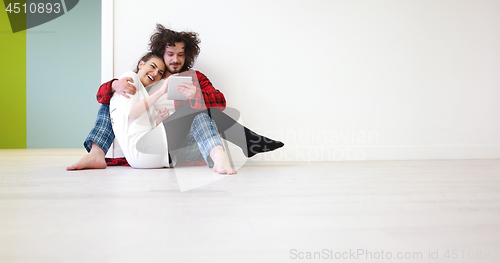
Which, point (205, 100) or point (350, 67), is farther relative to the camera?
point (350, 67)

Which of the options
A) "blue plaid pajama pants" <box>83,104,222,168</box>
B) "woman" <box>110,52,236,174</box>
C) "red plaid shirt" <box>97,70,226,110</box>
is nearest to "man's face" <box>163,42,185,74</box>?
"red plaid shirt" <box>97,70,226,110</box>

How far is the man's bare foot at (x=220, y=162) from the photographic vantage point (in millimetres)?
1431

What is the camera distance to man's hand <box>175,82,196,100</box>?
1620 millimetres

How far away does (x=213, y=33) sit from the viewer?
216cm

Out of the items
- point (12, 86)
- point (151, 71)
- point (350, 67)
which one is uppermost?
point (350, 67)

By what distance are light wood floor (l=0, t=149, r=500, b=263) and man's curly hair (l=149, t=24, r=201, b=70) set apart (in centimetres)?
101

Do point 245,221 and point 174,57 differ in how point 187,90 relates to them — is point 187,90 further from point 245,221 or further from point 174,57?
point 245,221

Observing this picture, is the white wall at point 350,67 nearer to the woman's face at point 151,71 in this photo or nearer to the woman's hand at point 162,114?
the woman's face at point 151,71

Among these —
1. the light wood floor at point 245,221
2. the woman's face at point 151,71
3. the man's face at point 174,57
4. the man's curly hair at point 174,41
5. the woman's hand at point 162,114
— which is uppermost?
the man's curly hair at point 174,41

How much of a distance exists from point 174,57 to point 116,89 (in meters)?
0.42

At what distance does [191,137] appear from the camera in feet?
5.65

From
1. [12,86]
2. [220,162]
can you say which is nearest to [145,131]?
[220,162]

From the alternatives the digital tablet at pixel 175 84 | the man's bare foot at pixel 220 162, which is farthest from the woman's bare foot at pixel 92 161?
the man's bare foot at pixel 220 162

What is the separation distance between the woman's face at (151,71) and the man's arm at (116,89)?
0.17 m
